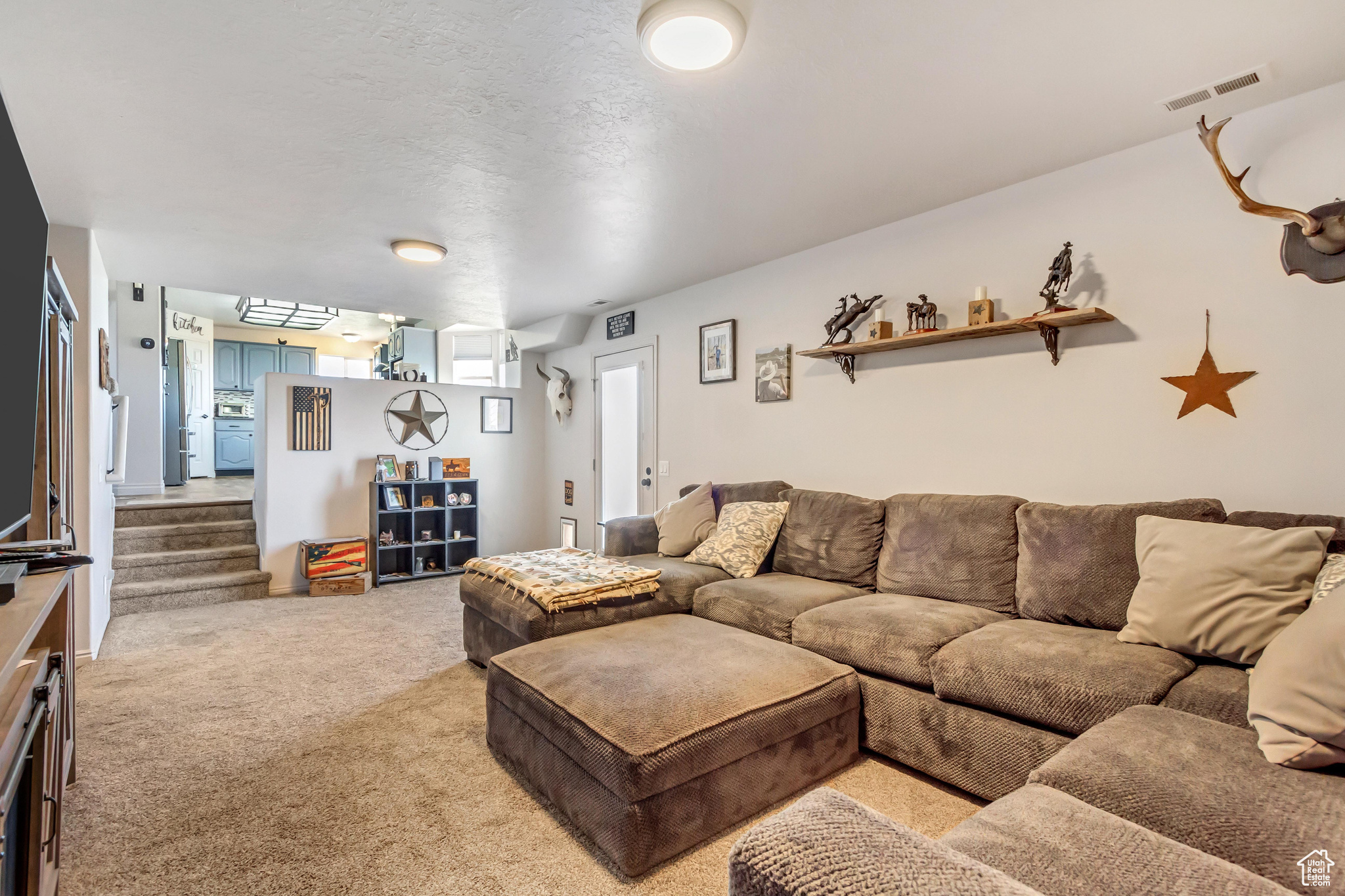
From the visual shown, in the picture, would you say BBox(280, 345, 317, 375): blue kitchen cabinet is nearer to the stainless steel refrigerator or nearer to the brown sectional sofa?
the stainless steel refrigerator

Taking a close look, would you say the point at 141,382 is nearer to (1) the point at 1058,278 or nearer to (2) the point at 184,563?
(2) the point at 184,563

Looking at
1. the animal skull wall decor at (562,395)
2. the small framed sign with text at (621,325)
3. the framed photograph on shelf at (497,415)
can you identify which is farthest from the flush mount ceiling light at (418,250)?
the framed photograph on shelf at (497,415)

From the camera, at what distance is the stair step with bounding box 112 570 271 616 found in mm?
4480

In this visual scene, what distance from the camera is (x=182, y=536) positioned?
5180 mm

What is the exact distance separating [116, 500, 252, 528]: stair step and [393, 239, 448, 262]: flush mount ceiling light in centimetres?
330

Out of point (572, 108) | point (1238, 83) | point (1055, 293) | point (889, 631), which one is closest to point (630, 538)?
point (889, 631)

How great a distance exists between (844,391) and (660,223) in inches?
55.9

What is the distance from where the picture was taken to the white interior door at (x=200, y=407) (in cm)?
808

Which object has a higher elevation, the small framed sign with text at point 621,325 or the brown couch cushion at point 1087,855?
the small framed sign with text at point 621,325

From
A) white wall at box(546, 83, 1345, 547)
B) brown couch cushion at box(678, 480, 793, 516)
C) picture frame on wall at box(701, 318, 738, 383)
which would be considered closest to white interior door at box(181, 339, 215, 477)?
picture frame on wall at box(701, 318, 738, 383)

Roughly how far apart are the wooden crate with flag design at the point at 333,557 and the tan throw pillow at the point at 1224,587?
5.18 meters

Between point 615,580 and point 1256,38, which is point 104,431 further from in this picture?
point 1256,38

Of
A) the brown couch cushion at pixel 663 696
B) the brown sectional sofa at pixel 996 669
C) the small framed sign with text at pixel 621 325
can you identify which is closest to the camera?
the brown sectional sofa at pixel 996 669

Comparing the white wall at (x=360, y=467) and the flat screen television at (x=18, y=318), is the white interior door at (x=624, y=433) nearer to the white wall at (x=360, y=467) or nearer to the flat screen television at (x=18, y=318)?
the white wall at (x=360, y=467)
